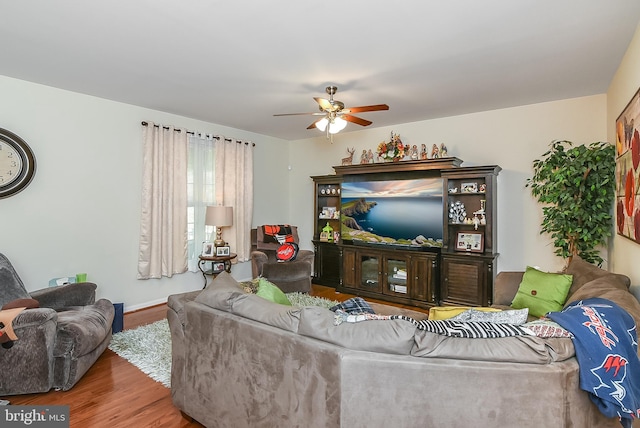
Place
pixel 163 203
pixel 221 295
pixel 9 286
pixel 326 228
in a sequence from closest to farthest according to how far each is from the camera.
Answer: pixel 221 295 → pixel 9 286 → pixel 163 203 → pixel 326 228

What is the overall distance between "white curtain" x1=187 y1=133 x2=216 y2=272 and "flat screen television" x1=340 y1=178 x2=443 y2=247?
2.08 m

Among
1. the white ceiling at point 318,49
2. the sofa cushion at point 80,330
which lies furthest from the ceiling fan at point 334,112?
the sofa cushion at point 80,330

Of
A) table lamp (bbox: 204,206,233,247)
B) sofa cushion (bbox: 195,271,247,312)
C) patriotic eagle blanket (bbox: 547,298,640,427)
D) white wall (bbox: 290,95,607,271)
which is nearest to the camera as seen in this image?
patriotic eagle blanket (bbox: 547,298,640,427)

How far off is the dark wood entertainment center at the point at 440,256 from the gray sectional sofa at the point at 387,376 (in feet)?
8.02

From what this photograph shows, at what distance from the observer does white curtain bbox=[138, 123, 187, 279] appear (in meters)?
4.40

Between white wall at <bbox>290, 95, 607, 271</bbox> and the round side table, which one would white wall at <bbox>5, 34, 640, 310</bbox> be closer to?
white wall at <bbox>290, 95, 607, 271</bbox>

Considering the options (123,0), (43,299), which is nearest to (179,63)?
(123,0)

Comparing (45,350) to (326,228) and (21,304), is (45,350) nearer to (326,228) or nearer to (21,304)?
(21,304)

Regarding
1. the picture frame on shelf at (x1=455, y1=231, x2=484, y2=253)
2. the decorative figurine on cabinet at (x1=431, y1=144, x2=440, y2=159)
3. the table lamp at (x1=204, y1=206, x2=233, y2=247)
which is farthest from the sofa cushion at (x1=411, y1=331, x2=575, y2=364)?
the table lamp at (x1=204, y1=206, x2=233, y2=247)

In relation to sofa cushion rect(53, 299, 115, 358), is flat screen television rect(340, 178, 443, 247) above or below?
above

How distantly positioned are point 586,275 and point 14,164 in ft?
17.1

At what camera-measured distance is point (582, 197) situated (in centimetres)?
344

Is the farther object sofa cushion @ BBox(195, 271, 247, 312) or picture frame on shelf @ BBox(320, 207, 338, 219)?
picture frame on shelf @ BBox(320, 207, 338, 219)

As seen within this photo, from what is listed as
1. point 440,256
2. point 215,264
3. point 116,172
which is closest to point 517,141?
point 440,256
